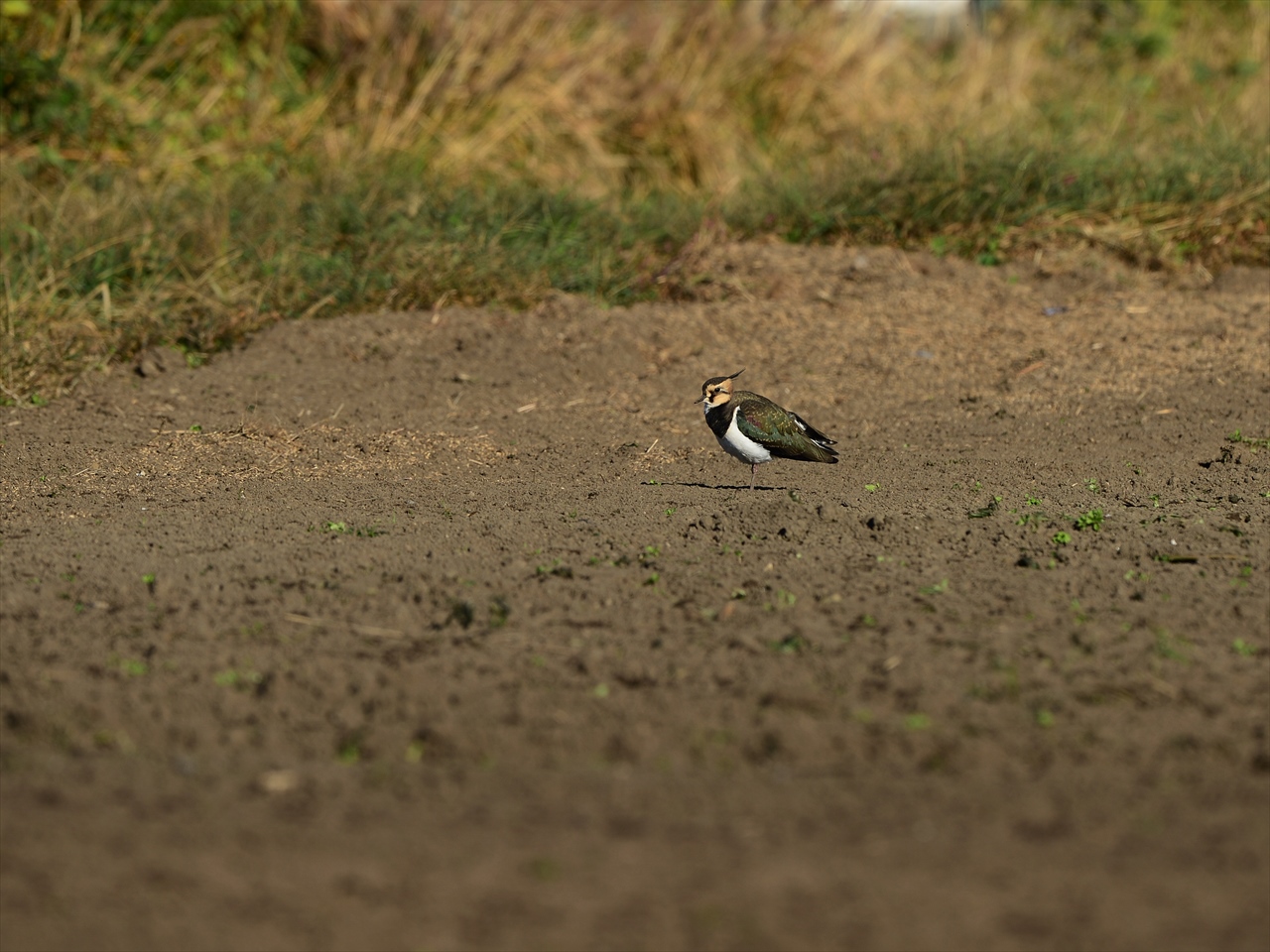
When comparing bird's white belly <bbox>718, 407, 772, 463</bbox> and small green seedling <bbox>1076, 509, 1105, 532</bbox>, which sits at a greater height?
small green seedling <bbox>1076, 509, 1105, 532</bbox>

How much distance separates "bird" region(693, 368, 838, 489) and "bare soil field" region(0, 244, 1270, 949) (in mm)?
209

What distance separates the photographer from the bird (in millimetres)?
5277

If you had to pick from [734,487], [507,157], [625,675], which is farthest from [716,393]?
[507,157]

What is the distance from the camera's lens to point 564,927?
9.02ft

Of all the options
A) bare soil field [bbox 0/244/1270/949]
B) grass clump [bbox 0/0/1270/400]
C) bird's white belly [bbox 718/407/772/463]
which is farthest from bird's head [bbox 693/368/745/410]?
grass clump [bbox 0/0/1270/400]


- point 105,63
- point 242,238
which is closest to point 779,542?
point 242,238

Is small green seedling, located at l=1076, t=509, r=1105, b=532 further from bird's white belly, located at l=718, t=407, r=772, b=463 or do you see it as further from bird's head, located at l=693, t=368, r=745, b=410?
bird's head, located at l=693, t=368, r=745, b=410

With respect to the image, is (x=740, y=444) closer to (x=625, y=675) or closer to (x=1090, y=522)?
(x=1090, y=522)

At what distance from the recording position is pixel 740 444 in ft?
17.4

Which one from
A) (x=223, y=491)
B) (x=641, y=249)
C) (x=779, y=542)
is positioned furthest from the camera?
(x=641, y=249)

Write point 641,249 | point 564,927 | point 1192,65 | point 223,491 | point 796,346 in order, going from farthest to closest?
1. point 1192,65
2. point 641,249
3. point 796,346
4. point 223,491
5. point 564,927

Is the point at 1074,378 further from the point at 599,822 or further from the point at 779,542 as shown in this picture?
the point at 599,822

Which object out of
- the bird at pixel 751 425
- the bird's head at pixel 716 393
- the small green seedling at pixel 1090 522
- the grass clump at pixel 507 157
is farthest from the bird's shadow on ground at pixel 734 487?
the grass clump at pixel 507 157

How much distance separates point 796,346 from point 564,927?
5562 millimetres
